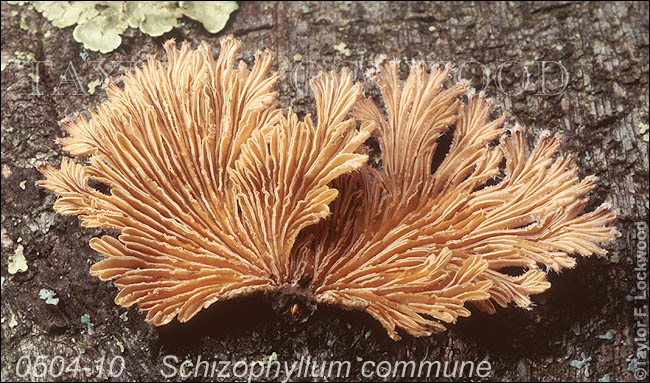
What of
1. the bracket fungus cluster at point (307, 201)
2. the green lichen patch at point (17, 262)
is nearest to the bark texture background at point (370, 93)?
the green lichen patch at point (17, 262)

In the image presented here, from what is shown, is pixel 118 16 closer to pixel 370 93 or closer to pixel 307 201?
A: pixel 370 93

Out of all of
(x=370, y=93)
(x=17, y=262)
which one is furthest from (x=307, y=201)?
(x=17, y=262)

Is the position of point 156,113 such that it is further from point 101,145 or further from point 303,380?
point 303,380

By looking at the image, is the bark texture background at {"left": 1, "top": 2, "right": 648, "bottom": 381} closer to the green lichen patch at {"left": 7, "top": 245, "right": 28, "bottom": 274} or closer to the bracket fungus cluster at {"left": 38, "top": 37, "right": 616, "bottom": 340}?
the green lichen patch at {"left": 7, "top": 245, "right": 28, "bottom": 274}

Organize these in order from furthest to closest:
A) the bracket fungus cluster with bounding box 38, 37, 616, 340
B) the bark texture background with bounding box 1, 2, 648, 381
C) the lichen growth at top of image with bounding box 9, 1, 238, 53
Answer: the lichen growth at top of image with bounding box 9, 1, 238, 53 < the bark texture background with bounding box 1, 2, 648, 381 < the bracket fungus cluster with bounding box 38, 37, 616, 340

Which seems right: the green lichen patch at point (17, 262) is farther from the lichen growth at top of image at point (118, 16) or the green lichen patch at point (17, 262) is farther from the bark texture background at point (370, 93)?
the lichen growth at top of image at point (118, 16)

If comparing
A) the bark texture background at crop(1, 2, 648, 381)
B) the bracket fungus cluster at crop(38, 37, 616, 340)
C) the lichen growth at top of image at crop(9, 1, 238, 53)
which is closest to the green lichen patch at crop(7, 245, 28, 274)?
the bark texture background at crop(1, 2, 648, 381)
